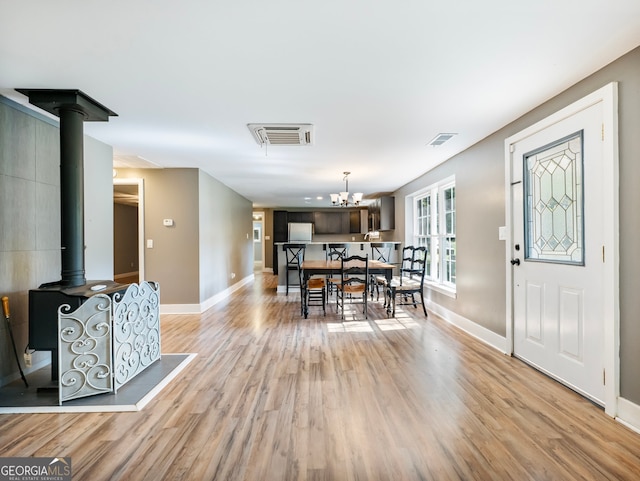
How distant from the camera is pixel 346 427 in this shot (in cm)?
190

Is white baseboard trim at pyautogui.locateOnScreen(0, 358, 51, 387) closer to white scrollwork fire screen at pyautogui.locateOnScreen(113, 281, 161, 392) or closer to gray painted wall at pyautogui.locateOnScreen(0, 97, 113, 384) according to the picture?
gray painted wall at pyautogui.locateOnScreen(0, 97, 113, 384)

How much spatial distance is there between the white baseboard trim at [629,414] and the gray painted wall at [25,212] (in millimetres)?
4498

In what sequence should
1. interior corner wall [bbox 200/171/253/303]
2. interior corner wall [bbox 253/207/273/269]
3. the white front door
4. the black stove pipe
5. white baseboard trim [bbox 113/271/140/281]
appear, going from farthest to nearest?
interior corner wall [bbox 253/207/273/269]
white baseboard trim [bbox 113/271/140/281]
interior corner wall [bbox 200/171/253/303]
the black stove pipe
the white front door

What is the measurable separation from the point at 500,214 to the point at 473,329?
1435 mm

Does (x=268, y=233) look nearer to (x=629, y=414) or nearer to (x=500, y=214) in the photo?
(x=500, y=214)

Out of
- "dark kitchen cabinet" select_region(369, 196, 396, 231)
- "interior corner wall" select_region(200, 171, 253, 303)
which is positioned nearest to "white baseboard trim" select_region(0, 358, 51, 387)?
"interior corner wall" select_region(200, 171, 253, 303)

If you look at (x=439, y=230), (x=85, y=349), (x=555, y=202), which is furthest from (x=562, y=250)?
(x=85, y=349)

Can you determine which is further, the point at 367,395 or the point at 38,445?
the point at 367,395

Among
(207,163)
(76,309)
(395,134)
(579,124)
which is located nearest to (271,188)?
(207,163)

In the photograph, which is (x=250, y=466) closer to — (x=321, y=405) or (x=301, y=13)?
(x=321, y=405)

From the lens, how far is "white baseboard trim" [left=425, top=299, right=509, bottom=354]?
10.5ft

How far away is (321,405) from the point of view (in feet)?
7.07

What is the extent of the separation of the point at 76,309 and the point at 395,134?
331 centimetres

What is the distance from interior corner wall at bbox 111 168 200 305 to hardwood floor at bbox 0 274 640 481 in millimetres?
2230
